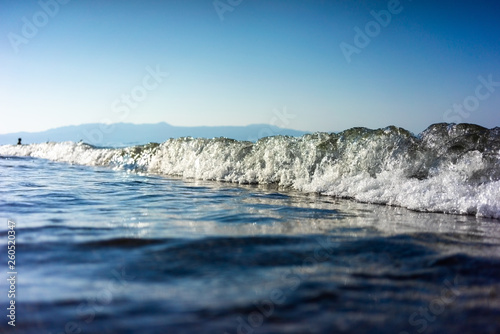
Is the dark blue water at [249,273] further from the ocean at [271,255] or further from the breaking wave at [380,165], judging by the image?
the breaking wave at [380,165]

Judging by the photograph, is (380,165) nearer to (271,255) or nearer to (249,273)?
(271,255)

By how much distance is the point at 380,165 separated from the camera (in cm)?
812

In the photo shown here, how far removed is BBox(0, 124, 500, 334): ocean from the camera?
6.59 feet

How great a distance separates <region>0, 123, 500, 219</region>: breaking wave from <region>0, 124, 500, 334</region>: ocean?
0.04 metres

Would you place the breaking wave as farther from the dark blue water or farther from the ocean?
the dark blue water

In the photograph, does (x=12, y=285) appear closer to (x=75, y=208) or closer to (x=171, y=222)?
(x=171, y=222)

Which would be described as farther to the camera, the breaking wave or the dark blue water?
the breaking wave

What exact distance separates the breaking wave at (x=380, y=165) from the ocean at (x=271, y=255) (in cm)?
4

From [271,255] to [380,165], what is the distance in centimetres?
557

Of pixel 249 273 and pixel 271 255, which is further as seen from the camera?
pixel 271 255

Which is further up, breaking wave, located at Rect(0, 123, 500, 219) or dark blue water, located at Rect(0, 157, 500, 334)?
breaking wave, located at Rect(0, 123, 500, 219)

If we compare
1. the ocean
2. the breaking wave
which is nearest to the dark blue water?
the ocean

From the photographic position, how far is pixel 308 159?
974 centimetres

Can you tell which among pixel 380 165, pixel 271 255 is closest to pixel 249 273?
pixel 271 255
